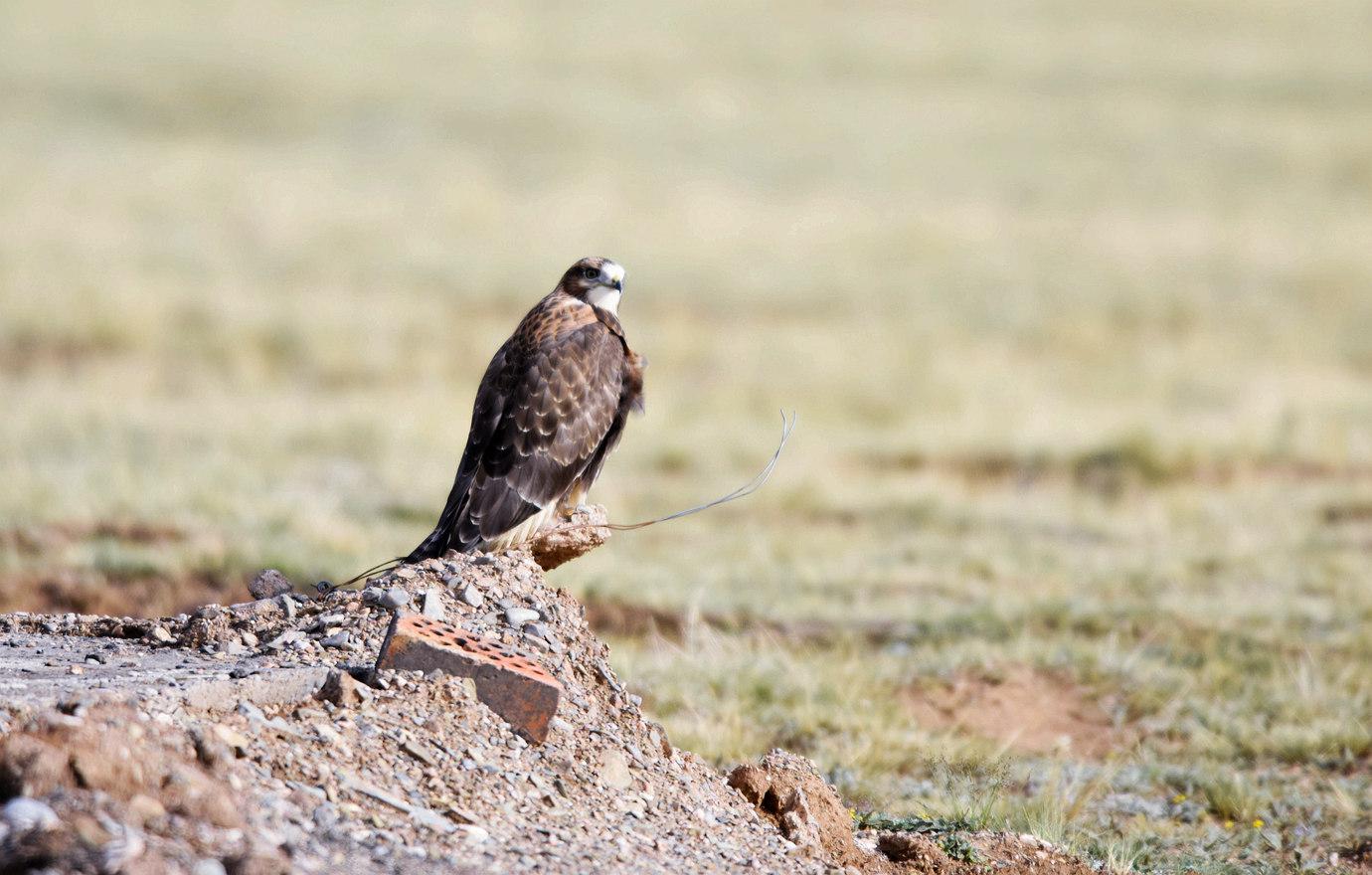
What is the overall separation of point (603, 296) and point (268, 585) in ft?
5.94

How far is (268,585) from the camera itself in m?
5.79

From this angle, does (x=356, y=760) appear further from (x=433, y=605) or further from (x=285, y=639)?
(x=433, y=605)

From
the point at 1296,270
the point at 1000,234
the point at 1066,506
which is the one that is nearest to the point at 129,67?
the point at 1000,234

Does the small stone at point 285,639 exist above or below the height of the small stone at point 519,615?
below

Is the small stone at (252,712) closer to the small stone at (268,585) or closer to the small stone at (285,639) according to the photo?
the small stone at (285,639)

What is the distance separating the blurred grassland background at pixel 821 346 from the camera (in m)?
7.54

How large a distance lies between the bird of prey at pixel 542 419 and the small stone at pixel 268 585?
2.02 feet

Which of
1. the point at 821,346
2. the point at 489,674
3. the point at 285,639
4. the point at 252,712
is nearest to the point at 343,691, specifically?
the point at 252,712

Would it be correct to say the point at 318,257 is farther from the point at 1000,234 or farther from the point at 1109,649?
the point at 1109,649

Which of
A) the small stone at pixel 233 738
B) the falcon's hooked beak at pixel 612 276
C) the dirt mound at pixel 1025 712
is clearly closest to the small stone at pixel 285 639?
the small stone at pixel 233 738

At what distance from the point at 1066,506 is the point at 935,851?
348 inches

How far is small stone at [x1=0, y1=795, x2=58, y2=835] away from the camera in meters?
3.46

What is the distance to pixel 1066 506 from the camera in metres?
13.5

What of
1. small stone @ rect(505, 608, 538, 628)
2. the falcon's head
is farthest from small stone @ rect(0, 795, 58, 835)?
the falcon's head
